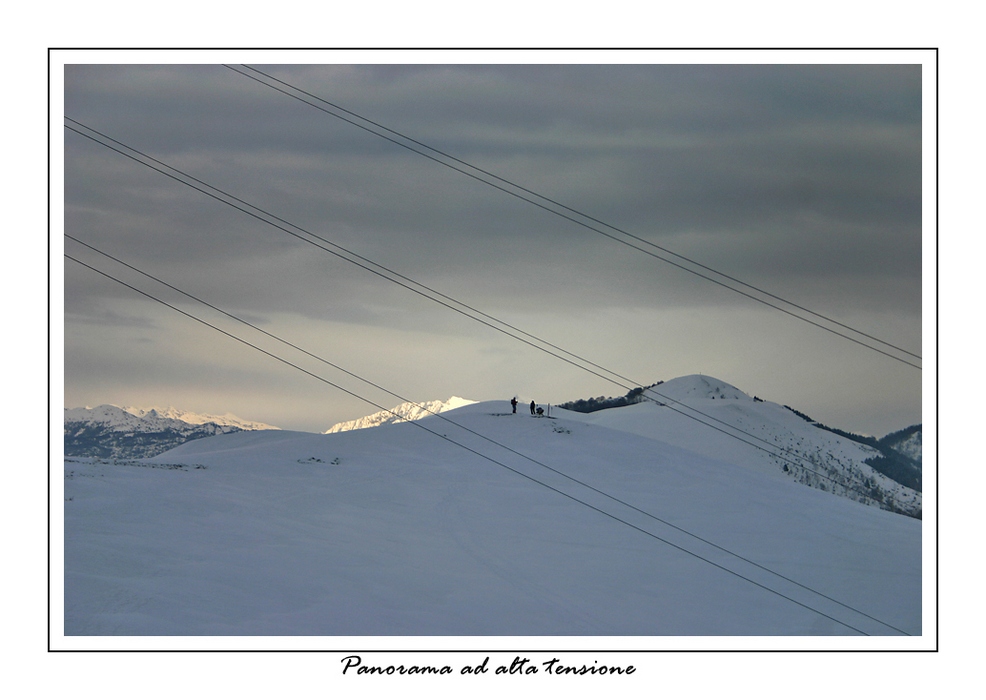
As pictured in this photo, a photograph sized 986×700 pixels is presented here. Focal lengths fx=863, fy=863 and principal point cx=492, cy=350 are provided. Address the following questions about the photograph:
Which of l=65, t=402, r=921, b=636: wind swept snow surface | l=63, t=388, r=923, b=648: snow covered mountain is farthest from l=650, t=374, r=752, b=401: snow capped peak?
l=65, t=402, r=921, b=636: wind swept snow surface

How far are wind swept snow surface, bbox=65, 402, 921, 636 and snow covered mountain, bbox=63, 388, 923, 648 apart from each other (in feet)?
0.19

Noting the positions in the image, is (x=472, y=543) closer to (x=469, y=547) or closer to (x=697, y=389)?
(x=469, y=547)

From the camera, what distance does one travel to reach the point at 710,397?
43.3 m

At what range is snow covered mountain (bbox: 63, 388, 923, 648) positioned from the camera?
15.8 metres

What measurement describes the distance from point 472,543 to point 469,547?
11.4 inches

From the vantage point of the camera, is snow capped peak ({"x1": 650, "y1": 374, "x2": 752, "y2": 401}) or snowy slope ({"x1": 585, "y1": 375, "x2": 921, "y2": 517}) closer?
snowy slope ({"x1": 585, "y1": 375, "x2": 921, "y2": 517})

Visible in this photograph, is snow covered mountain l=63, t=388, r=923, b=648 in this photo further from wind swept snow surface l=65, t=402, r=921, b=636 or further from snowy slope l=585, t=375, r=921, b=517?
snowy slope l=585, t=375, r=921, b=517

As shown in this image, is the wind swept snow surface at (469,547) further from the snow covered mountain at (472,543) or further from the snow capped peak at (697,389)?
the snow capped peak at (697,389)

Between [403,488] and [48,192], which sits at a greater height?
[48,192]

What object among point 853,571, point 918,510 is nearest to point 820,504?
point 853,571

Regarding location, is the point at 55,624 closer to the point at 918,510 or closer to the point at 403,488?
the point at 403,488

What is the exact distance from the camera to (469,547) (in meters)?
19.9

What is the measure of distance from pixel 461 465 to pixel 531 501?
3791mm

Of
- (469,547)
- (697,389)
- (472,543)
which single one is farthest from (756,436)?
(469,547)
